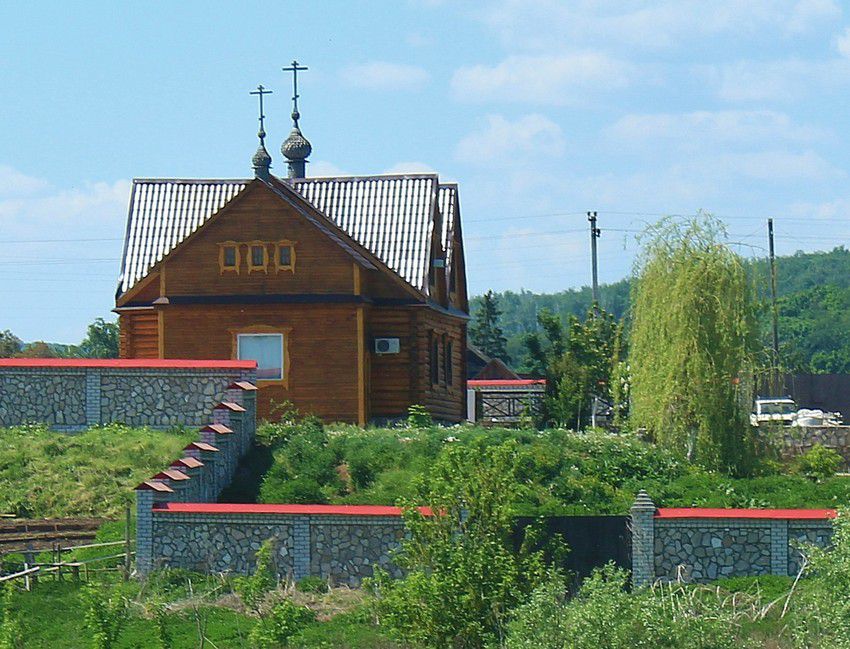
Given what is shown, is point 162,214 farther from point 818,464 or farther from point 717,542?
point 717,542

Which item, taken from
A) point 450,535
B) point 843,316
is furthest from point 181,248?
point 843,316

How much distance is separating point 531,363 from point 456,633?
113ft

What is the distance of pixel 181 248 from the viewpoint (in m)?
35.2

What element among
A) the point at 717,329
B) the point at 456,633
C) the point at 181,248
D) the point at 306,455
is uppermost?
the point at 181,248

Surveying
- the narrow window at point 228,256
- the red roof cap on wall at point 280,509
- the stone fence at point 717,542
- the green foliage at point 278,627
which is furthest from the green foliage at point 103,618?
the narrow window at point 228,256

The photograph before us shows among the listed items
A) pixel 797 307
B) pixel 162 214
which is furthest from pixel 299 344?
pixel 797 307

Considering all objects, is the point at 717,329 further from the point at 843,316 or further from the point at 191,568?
the point at 843,316

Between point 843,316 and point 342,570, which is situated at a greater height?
point 843,316

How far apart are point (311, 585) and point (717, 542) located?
19.1 ft

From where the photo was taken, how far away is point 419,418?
34281 mm

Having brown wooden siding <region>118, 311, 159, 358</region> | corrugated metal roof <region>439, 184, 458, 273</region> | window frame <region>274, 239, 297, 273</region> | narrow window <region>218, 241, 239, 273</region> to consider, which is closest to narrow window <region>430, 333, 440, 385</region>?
corrugated metal roof <region>439, 184, 458, 273</region>

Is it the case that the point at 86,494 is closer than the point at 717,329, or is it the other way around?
the point at 86,494

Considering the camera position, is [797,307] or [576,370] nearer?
[576,370]

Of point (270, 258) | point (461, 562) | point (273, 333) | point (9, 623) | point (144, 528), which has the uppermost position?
point (270, 258)
